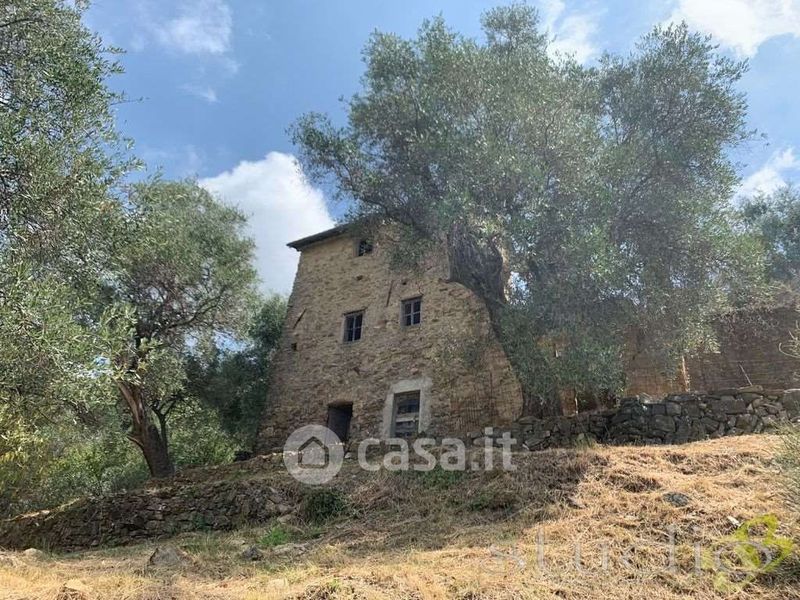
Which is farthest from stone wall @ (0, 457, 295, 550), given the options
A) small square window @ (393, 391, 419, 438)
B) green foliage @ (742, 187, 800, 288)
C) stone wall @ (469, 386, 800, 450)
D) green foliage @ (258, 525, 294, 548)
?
green foliage @ (742, 187, 800, 288)

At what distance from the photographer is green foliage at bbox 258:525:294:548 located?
256 inches

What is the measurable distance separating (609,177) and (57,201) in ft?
25.9

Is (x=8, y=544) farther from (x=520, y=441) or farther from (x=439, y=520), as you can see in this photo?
(x=520, y=441)

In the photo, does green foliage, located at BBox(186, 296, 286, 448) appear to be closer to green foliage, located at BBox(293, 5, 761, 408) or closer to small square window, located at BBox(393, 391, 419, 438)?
small square window, located at BBox(393, 391, 419, 438)

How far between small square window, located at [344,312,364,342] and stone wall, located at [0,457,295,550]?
198 inches

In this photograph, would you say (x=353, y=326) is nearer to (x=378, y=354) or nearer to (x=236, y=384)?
(x=378, y=354)

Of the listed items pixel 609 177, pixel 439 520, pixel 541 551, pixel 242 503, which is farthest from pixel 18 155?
pixel 609 177

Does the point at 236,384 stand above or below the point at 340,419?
above

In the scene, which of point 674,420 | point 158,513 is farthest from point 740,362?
point 158,513

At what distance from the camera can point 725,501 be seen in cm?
532

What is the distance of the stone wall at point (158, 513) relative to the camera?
26.7ft

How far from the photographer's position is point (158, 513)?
8.98m

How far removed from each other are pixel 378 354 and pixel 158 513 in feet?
20.4

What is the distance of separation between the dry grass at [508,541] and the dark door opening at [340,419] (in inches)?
232
